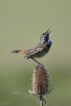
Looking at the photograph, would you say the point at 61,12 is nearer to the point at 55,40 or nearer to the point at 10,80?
the point at 55,40

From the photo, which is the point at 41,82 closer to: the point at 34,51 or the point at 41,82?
the point at 41,82

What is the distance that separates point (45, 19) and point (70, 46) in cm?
1091

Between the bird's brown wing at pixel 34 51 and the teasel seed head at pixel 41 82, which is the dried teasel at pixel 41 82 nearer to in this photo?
the teasel seed head at pixel 41 82

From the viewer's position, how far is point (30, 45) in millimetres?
23016

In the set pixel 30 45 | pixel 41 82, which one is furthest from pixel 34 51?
pixel 30 45

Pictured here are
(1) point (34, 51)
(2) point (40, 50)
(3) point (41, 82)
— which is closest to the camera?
(3) point (41, 82)

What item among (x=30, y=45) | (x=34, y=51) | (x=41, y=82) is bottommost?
(x=41, y=82)

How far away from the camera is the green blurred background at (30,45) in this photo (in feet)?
49.5

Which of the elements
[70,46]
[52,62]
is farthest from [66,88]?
[70,46]

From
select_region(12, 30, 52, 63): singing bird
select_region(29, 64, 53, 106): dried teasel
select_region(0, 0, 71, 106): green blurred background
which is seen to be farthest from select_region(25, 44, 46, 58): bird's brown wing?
select_region(29, 64, 53, 106): dried teasel

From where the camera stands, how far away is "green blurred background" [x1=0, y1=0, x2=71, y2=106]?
594 inches

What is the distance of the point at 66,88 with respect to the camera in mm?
15789

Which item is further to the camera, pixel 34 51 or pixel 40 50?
pixel 40 50

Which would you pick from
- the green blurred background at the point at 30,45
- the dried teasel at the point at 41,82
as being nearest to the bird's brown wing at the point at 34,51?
the green blurred background at the point at 30,45
